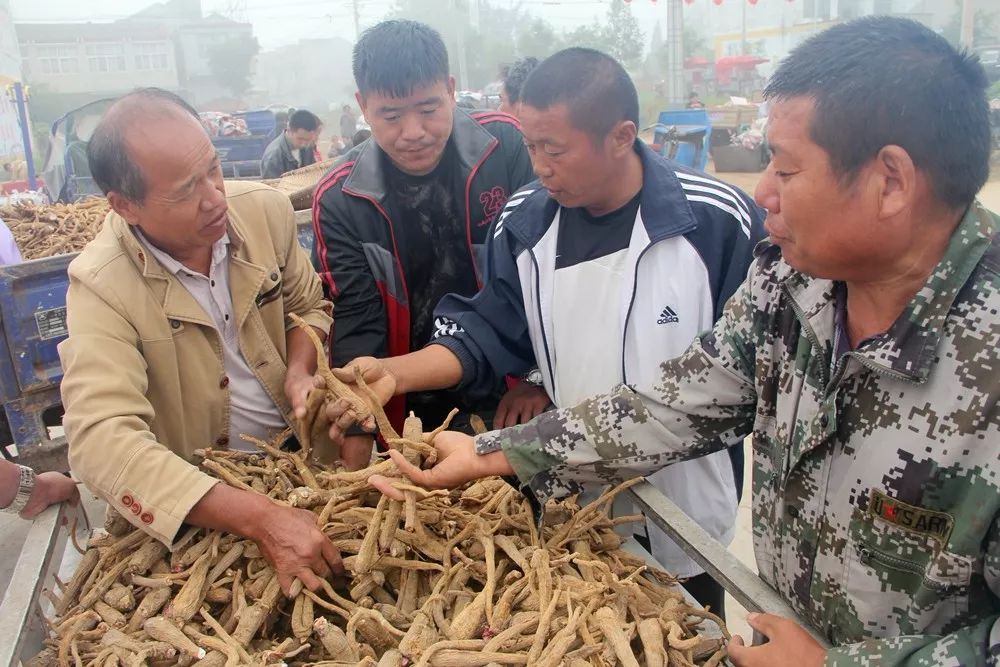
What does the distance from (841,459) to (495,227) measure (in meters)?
1.23

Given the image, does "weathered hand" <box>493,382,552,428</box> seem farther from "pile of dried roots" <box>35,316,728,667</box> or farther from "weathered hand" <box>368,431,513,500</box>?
"weathered hand" <box>368,431,513,500</box>

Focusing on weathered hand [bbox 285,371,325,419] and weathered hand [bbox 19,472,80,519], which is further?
weathered hand [bbox 285,371,325,419]

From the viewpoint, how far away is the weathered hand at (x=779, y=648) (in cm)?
117

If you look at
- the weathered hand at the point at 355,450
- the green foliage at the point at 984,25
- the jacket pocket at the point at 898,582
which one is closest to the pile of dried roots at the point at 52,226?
the weathered hand at the point at 355,450

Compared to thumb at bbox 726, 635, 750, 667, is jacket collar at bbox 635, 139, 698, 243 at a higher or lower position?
higher

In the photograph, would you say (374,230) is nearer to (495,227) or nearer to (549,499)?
(495,227)

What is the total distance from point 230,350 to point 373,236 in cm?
68

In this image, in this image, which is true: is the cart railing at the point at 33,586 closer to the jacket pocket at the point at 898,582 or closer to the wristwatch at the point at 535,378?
the wristwatch at the point at 535,378

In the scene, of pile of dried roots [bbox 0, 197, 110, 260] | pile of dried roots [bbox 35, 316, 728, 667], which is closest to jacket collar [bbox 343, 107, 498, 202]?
pile of dried roots [bbox 35, 316, 728, 667]

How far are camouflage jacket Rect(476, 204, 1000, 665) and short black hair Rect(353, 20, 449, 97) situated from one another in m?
1.33

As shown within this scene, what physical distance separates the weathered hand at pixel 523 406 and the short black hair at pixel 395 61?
997 mm

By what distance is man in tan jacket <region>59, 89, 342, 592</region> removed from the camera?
1600 millimetres

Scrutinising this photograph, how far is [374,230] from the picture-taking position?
8.43ft

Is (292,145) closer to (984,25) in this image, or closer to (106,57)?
(984,25)
